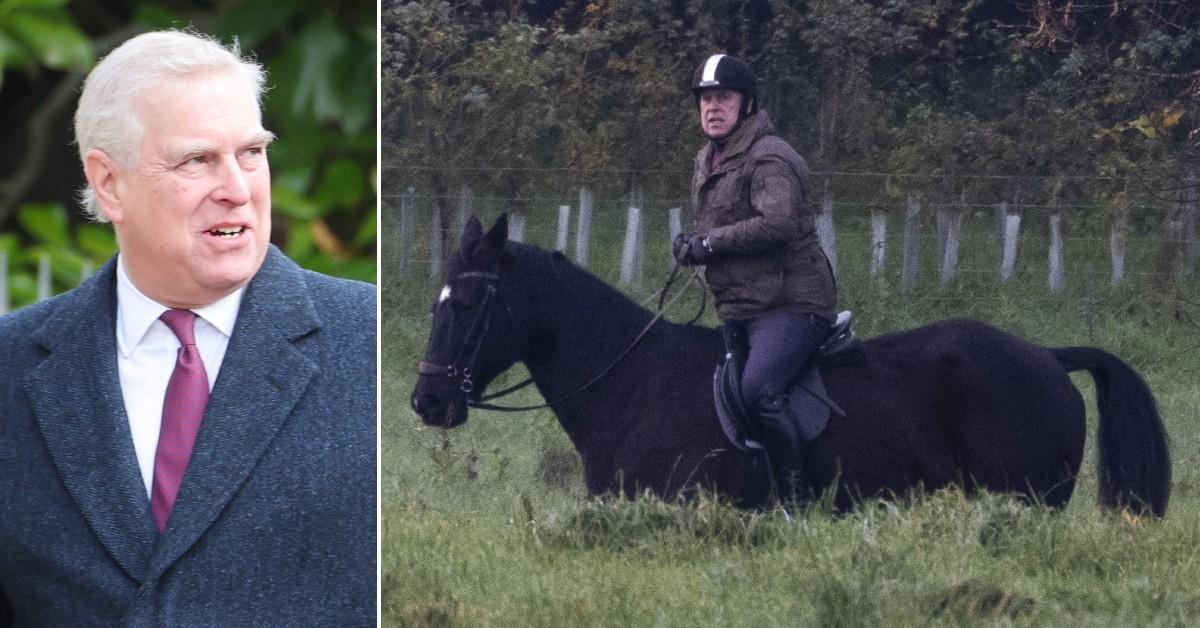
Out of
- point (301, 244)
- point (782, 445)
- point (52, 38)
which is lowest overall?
point (782, 445)

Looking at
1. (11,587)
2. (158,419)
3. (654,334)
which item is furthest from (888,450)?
(11,587)

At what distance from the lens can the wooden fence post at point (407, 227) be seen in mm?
2832

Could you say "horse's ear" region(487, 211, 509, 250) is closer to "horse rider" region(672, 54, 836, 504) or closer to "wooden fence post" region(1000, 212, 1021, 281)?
"horse rider" region(672, 54, 836, 504)

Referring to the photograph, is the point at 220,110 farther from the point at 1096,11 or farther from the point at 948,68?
the point at 1096,11

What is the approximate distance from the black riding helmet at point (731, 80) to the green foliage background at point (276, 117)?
3.83 feet

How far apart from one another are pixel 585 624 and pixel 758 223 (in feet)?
2.66

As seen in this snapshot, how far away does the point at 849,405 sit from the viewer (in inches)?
109

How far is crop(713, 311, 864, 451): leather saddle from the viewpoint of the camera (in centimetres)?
276

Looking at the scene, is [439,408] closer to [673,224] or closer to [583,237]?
[583,237]

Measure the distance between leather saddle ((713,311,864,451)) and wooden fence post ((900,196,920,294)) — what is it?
13cm

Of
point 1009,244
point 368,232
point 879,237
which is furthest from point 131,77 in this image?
point 368,232

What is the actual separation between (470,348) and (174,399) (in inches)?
28.7

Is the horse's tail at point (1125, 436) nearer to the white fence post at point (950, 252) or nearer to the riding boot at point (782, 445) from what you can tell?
the white fence post at point (950, 252)

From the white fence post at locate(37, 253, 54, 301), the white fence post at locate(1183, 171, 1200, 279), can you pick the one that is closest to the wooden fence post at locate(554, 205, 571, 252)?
the white fence post at locate(1183, 171, 1200, 279)
